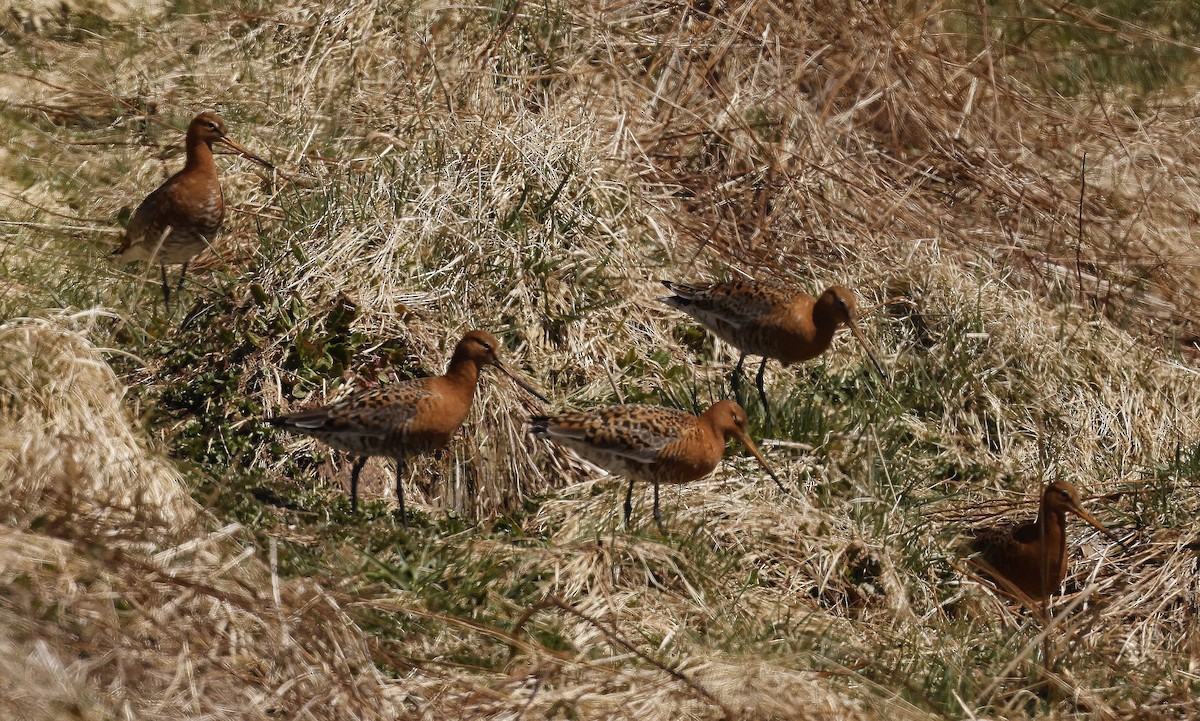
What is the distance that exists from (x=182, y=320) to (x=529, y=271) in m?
1.75

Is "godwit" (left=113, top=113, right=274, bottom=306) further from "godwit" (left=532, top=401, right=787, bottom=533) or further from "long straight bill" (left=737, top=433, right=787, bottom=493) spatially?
"long straight bill" (left=737, top=433, right=787, bottom=493)

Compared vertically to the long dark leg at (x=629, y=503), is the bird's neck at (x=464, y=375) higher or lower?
higher

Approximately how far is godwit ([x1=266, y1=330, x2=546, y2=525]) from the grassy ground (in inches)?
12.0

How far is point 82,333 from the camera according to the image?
5430 millimetres

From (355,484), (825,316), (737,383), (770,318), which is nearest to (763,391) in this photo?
(737,383)

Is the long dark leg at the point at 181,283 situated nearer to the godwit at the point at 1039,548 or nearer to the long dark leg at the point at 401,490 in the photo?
A: the long dark leg at the point at 401,490

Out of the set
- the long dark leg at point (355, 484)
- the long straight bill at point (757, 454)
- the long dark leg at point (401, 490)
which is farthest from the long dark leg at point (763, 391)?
the long dark leg at point (355, 484)

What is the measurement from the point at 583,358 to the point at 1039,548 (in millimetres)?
2454

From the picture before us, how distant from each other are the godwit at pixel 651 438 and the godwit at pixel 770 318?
0.83 meters

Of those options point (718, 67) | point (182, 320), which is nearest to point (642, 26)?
point (718, 67)

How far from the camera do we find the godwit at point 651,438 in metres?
5.93

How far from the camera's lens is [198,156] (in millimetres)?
7391

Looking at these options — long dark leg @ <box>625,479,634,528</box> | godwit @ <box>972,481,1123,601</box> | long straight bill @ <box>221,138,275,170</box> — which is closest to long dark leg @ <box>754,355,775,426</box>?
long dark leg @ <box>625,479,634,528</box>

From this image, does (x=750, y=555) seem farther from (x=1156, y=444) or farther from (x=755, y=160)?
(x=755, y=160)
